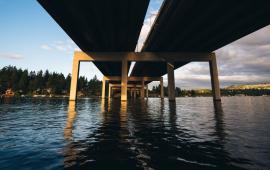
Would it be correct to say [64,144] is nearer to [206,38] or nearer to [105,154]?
[105,154]

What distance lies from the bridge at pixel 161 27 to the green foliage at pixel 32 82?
94564mm

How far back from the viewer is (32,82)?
134750 millimetres

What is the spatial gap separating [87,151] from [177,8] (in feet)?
91.6

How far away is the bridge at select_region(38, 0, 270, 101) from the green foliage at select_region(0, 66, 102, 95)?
3723 inches

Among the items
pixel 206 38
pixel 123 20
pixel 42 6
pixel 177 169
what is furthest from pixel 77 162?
pixel 206 38

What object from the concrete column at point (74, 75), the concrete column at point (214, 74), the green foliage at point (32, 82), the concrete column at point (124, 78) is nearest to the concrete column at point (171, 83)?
the concrete column at point (214, 74)

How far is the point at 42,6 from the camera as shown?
27984mm

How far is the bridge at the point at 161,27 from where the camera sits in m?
29.4

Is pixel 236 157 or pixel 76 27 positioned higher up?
pixel 76 27

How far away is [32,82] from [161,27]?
124 metres

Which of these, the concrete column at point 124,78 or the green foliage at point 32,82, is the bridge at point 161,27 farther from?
the green foliage at point 32,82

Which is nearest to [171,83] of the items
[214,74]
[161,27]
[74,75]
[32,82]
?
[214,74]

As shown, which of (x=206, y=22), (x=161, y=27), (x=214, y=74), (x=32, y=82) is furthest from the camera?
(x=32, y=82)

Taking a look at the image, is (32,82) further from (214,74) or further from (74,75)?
(214,74)
